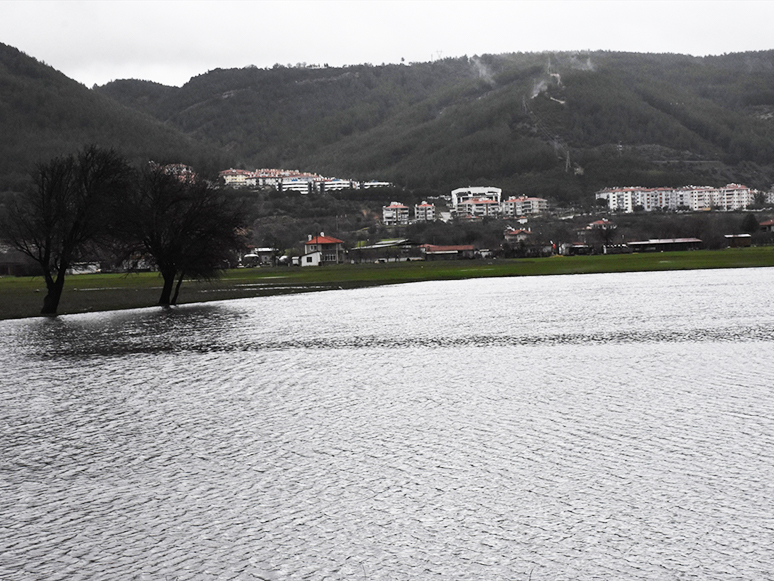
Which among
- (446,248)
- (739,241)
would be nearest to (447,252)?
(446,248)

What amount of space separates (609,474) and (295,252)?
6772 inches

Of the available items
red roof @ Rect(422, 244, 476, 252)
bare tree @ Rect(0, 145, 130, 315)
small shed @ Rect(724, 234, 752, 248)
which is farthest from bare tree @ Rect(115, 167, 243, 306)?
small shed @ Rect(724, 234, 752, 248)

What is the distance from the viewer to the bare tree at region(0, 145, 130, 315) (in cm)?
5453

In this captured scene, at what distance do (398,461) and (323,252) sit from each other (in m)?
161

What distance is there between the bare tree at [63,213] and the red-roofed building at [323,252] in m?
108

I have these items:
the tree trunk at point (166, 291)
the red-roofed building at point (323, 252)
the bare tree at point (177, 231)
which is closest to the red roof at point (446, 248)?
the red-roofed building at point (323, 252)

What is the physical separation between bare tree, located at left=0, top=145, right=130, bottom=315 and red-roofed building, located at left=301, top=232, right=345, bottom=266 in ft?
354

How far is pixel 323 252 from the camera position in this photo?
570 feet

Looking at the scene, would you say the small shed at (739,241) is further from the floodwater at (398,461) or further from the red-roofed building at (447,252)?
the floodwater at (398,461)

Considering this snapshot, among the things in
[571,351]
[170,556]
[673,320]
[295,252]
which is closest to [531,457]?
[170,556]

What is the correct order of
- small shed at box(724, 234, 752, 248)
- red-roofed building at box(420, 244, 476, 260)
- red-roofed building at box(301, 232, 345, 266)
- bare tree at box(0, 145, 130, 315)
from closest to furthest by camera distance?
1. bare tree at box(0, 145, 130, 315)
2. small shed at box(724, 234, 752, 248)
3. red-roofed building at box(301, 232, 345, 266)
4. red-roofed building at box(420, 244, 476, 260)

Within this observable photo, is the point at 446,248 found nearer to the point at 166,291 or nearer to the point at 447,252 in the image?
the point at 447,252

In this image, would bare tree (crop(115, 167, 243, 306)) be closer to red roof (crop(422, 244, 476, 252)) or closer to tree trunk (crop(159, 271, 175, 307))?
tree trunk (crop(159, 271, 175, 307))

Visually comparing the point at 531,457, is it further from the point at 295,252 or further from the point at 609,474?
the point at 295,252
